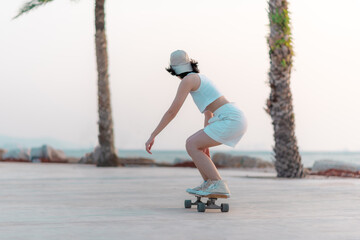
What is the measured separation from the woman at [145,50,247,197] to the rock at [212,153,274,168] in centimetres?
1563

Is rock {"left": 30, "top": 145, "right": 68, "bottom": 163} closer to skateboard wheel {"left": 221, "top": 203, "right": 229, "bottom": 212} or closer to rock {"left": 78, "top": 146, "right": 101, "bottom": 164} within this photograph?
rock {"left": 78, "top": 146, "right": 101, "bottom": 164}

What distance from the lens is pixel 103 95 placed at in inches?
783

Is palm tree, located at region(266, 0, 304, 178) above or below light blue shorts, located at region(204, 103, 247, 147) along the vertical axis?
above

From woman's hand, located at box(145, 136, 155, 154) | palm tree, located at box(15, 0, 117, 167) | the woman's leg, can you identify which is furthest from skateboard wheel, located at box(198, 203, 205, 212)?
palm tree, located at box(15, 0, 117, 167)

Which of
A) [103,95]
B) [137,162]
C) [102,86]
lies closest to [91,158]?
[137,162]

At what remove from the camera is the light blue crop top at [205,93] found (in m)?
6.71

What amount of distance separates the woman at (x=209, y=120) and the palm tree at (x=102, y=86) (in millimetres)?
13161

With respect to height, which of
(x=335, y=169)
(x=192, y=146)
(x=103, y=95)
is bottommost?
(x=335, y=169)

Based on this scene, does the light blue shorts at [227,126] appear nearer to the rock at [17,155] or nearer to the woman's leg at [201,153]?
the woman's leg at [201,153]

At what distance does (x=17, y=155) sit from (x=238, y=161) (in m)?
8.60

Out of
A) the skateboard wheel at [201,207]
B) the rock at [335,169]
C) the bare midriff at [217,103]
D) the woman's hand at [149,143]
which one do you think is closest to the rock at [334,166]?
the rock at [335,169]

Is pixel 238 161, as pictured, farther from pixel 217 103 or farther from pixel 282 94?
pixel 217 103

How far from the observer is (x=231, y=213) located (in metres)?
6.46

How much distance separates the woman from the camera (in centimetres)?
662
